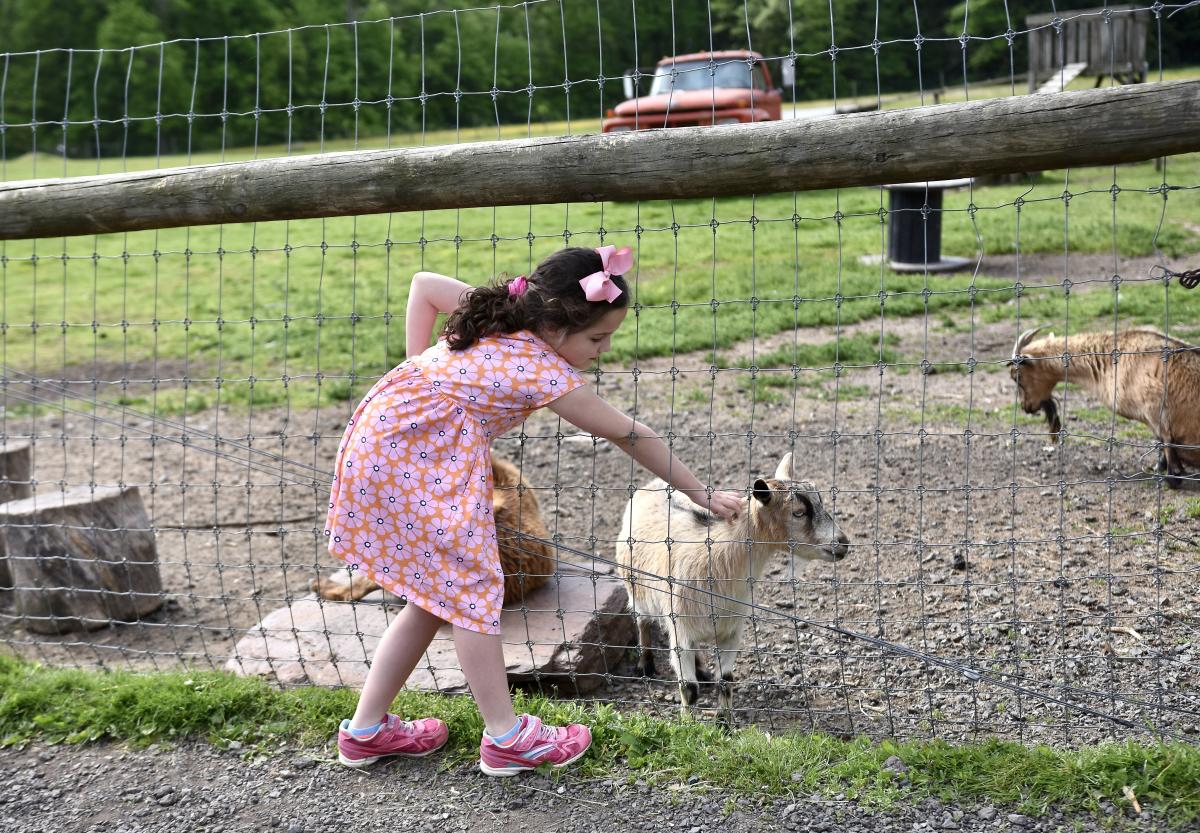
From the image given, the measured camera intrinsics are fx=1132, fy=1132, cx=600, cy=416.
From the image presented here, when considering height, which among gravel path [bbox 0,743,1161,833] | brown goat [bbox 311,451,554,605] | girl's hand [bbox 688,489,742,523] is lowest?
gravel path [bbox 0,743,1161,833]

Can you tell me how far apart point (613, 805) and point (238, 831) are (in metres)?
1.20

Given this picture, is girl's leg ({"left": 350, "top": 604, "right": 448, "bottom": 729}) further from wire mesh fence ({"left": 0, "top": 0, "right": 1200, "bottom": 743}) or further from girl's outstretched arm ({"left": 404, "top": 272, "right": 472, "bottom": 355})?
girl's outstretched arm ({"left": 404, "top": 272, "right": 472, "bottom": 355})

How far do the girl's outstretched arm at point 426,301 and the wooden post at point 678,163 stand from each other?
0.32 m

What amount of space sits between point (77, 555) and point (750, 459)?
3.42 m

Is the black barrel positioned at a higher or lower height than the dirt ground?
higher

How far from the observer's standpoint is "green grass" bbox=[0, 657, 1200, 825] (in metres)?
3.40

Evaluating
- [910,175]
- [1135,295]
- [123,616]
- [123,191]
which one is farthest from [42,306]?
[910,175]

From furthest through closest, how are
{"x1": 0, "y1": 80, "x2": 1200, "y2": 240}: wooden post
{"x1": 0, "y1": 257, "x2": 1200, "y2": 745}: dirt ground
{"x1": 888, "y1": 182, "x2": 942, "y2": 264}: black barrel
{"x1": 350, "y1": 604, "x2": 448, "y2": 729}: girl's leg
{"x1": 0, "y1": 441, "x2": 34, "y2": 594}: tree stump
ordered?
{"x1": 888, "y1": 182, "x2": 942, "y2": 264}: black barrel, {"x1": 0, "y1": 441, "x2": 34, "y2": 594}: tree stump, {"x1": 0, "y1": 257, "x2": 1200, "y2": 745}: dirt ground, {"x1": 350, "y1": 604, "x2": 448, "y2": 729}: girl's leg, {"x1": 0, "y1": 80, "x2": 1200, "y2": 240}: wooden post

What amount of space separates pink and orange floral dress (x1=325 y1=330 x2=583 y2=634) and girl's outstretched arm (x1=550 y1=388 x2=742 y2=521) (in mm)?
59

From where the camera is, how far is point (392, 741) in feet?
12.7

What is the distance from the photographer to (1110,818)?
10.7ft

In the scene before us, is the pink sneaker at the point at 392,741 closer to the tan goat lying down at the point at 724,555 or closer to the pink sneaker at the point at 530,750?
the pink sneaker at the point at 530,750

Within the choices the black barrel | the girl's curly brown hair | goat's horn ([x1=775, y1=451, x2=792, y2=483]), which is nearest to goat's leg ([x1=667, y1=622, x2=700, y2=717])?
→ goat's horn ([x1=775, y1=451, x2=792, y2=483])

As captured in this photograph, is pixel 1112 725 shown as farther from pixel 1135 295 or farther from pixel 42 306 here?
pixel 42 306
